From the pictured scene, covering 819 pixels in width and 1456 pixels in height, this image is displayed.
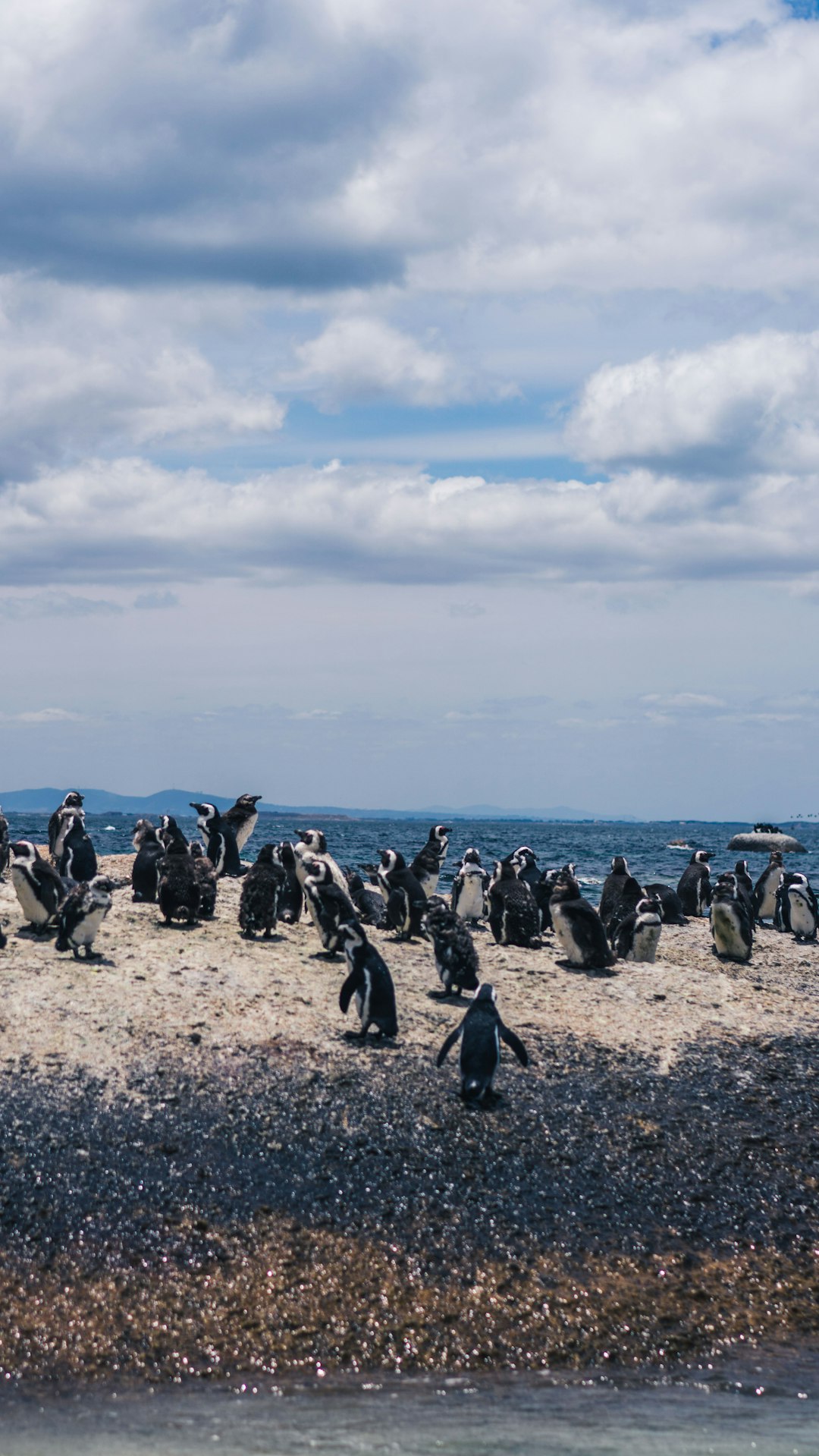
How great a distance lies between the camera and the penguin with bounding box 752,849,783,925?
88.6 feet

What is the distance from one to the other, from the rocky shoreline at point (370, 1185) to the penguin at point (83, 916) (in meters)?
0.51

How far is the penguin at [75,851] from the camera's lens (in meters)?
21.1

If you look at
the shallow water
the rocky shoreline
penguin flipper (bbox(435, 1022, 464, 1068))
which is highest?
penguin flipper (bbox(435, 1022, 464, 1068))

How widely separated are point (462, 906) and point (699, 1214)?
1042 cm

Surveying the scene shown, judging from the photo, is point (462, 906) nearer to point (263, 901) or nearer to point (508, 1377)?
point (263, 901)

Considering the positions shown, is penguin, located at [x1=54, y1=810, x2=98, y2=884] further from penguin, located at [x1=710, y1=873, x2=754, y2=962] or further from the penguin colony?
penguin, located at [x1=710, y1=873, x2=754, y2=962]

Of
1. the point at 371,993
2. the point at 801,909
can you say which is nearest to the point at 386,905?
the point at 371,993

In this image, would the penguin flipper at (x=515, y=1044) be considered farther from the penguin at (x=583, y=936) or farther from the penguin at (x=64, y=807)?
the penguin at (x=64, y=807)

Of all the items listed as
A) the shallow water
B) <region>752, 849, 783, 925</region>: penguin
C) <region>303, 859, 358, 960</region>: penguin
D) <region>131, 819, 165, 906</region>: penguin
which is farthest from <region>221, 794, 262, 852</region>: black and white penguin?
the shallow water

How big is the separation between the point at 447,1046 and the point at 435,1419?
4593mm

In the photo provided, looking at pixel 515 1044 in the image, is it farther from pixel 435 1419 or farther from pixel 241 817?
pixel 241 817

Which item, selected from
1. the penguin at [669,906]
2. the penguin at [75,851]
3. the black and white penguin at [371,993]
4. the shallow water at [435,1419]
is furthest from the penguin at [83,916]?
the penguin at [669,906]

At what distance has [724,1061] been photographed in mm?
13219

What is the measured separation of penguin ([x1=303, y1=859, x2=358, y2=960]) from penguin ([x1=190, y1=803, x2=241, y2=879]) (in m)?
6.94
